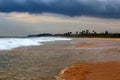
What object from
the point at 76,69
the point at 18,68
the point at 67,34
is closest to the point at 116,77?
the point at 76,69

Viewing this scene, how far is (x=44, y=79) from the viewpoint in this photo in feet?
38.6

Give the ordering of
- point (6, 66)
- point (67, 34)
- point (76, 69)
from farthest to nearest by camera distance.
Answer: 1. point (67, 34)
2. point (6, 66)
3. point (76, 69)

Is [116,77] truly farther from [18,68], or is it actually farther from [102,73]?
[18,68]

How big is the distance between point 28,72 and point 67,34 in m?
172

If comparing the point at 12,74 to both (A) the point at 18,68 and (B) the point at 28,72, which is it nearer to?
(B) the point at 28,72

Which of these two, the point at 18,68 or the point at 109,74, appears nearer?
the point at 109,74

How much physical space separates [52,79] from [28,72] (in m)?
1.91

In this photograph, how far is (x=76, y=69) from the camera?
14.0 metres

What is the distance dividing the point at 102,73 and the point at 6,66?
5338 millimetres

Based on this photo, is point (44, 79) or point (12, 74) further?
point (12, 74)

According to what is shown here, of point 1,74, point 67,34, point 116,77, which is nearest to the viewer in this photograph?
point 116,77

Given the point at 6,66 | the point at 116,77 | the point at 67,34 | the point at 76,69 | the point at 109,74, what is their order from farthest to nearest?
the point at 67,34
the point at 6,66
the point at 76,69
the point at 109,74
the point at 116,77

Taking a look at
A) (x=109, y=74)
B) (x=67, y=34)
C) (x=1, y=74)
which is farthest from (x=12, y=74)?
(x=67, y=34)

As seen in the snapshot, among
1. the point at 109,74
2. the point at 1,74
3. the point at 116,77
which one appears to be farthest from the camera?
the point at 1,74
